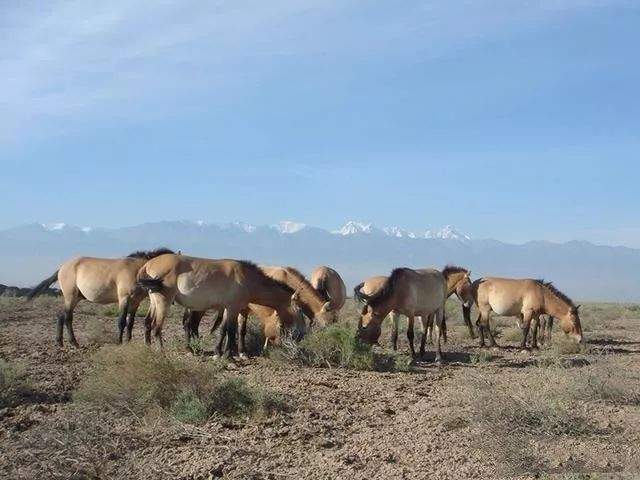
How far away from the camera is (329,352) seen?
11602 mm

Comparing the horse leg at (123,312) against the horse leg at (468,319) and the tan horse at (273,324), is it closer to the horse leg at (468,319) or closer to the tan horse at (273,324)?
the tan horse at (273,324)

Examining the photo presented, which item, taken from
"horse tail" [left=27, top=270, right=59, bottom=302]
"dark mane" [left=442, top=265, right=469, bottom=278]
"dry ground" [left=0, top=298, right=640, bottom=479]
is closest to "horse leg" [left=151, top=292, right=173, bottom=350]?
"dry ground" [left=0, top=298, right=640, bottom=479]

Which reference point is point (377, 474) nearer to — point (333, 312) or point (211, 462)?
point (211, 462)

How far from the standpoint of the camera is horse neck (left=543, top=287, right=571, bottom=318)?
16.8m

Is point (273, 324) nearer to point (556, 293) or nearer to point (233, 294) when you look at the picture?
point (233, 294)

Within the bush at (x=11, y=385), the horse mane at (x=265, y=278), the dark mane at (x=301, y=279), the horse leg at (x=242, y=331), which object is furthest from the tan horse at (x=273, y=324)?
the bush at (x=11, y=385)

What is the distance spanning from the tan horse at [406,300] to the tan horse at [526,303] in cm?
321

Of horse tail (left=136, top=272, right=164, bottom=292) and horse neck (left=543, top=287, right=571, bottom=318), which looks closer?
horse tail (left=136, top=272, right=164, bottom=292)

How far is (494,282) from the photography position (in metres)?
17.9

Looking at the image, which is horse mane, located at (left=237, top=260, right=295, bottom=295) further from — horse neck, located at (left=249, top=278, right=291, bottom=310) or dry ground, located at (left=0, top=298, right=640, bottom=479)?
dry ground, located at (left=0, top=298, right=640, bottom=479)

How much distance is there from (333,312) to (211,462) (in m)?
7.53

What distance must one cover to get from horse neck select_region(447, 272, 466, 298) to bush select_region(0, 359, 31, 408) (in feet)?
39.0

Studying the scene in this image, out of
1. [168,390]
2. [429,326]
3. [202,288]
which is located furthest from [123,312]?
[429,326]

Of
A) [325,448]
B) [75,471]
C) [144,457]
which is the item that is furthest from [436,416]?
[75,471]
